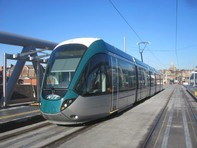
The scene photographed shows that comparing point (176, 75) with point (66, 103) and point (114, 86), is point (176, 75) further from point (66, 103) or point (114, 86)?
point (66, 103)

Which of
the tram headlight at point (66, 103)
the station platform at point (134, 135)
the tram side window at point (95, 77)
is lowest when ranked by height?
the station platform at point (134, 135)

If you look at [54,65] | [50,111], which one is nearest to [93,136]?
[50,111]

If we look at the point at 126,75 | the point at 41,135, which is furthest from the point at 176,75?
the point at 41,135

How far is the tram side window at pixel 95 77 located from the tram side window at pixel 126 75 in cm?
241

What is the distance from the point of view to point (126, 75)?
50.5 feet

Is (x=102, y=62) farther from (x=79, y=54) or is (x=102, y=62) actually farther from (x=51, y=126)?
(x=51, y=126)

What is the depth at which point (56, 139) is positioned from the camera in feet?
27.6

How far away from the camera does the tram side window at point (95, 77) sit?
10.0m

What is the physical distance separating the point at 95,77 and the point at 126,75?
5.00 m

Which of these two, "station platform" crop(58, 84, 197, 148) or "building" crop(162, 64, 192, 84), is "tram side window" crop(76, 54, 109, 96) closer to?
"station platform" crop(58, 84, 197, 148)

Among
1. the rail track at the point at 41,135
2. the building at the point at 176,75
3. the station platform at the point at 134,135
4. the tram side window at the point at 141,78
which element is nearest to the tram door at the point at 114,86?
the station platform at the point at 134,135

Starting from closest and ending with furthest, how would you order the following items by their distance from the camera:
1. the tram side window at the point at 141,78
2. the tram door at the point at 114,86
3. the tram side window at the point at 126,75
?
the tram door at the point at 114,86, the tram side window at the point at 126,75, the tram side window at the point at 141,78

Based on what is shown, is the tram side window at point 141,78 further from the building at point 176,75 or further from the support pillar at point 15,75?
the building at point 176,75

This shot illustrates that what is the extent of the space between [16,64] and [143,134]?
39.5 ft
